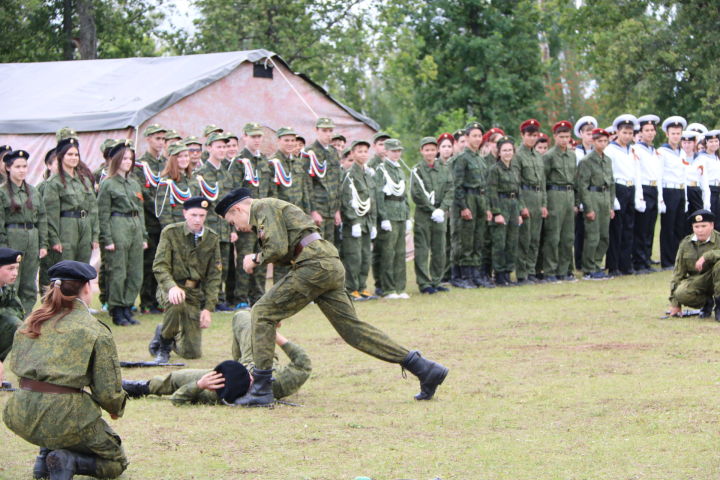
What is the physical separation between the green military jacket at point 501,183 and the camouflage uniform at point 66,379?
1011 centimetres

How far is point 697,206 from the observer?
55.4 feet

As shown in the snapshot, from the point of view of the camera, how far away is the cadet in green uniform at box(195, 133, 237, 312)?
13086 millimetres

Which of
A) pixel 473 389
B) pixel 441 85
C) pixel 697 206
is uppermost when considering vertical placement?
pixel 441 85

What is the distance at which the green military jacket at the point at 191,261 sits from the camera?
991 cm

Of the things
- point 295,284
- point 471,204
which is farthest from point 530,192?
point 295,284

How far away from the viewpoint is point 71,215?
11828 mm

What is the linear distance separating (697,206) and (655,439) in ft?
35.9

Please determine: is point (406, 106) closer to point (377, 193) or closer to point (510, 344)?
point (377, 193)

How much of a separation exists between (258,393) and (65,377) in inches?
93.0

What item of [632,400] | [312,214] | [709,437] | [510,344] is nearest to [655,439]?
[709,437]

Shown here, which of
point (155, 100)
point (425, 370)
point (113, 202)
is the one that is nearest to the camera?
point (425, 370)

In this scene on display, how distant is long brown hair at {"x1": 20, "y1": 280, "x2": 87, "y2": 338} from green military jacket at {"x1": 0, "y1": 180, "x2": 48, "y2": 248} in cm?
531

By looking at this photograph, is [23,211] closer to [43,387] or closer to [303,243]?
[303,243]

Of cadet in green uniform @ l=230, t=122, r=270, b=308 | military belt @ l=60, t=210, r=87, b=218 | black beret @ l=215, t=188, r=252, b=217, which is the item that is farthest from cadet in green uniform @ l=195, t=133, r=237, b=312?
black beret @ l=215, t=188, r=252, b=217
